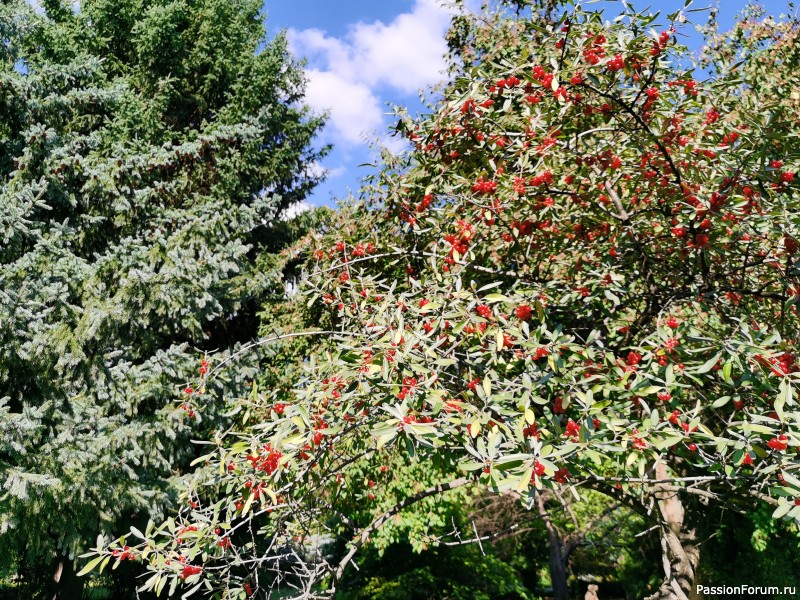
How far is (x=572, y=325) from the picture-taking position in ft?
14.4

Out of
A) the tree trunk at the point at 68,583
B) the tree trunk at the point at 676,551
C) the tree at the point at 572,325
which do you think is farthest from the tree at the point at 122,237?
the tree trunk at the point at 676,551

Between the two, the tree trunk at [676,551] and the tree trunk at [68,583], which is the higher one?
the tree trunk at [676,551]

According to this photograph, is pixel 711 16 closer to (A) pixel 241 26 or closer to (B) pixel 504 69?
(B) pixel 504 69

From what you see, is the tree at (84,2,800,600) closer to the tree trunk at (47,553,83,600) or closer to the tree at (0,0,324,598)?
the tree at (0,0,324,598)

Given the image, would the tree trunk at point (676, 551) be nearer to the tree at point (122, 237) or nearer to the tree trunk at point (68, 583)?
the tree at point (122, 237)

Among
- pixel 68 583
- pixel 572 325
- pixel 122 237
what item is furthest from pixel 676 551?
pixel 68 583

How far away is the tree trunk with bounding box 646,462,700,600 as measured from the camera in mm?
3941

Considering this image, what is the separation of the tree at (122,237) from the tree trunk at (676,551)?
362 cm

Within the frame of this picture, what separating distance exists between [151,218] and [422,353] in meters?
7.58

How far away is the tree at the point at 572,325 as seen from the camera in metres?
2.59

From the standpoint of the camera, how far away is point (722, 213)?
3064 mm

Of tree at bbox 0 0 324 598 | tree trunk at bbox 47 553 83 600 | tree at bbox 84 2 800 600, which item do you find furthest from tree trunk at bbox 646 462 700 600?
tree trunk at bbox 47 553 83 600

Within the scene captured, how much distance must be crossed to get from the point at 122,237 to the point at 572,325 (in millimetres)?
7305

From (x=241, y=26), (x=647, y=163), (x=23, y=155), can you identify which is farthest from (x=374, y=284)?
(x=241, y=26)
